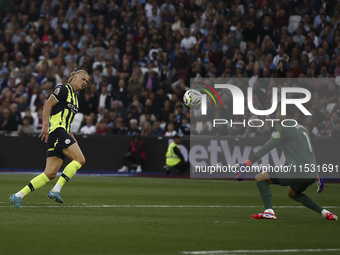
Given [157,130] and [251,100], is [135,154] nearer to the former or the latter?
[157,130]

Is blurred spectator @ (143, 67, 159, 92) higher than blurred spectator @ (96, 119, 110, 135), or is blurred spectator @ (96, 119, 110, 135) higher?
blurred spectator @ (143, 67, 159, 92)

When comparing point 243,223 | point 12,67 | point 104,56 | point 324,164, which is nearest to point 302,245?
point 243,223

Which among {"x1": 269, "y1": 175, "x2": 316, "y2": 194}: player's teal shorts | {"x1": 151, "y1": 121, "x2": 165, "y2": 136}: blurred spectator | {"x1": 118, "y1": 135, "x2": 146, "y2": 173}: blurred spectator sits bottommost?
{"x1": 118, "y1": 135, "x2": 146, "y2": 173}: blurred spectator

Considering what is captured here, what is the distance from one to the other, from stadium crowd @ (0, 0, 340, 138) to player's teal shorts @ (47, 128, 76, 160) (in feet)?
40.1

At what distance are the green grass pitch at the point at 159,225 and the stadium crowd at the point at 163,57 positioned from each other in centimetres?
778

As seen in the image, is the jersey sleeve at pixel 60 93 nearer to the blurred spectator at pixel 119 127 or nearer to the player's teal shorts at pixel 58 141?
the player's teal shorts at pixel 58 141

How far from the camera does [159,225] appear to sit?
10.7 meters

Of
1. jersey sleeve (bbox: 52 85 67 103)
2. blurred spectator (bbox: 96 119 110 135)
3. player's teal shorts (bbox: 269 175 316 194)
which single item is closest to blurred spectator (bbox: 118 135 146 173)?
blurred spectator (bbox: 96 119 110 135)

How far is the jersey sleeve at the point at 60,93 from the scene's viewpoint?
42.3 ft

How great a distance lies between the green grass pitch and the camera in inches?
330

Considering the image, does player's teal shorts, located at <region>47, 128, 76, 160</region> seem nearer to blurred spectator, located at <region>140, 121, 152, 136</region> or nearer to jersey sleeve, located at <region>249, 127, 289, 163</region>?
jersey sleeve, located at <region>249, 127, 289, 163</region>

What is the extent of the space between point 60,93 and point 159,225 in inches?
136

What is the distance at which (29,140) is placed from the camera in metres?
27.8

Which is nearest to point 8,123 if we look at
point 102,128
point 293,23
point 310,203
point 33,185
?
point 102,128
